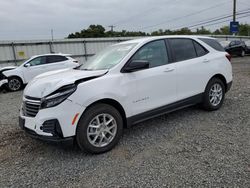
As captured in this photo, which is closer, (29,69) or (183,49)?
(183,49)

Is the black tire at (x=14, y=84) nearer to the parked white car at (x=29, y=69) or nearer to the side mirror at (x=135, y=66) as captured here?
the parked white car at (x=29, y=69)

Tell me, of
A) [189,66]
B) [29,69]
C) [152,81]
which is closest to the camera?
[152,81]

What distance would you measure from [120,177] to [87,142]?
72 centimetres

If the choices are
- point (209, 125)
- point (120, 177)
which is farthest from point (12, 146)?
point (209, 125)

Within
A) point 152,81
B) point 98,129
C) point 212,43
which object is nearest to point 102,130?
point 98,129

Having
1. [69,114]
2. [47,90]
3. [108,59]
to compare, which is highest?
[108,59]

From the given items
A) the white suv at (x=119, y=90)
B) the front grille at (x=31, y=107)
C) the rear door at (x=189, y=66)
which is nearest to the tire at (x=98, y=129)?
the white suv at (x=119, y=90)

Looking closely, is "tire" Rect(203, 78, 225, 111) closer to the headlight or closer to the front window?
the headlight

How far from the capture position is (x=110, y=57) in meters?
3.96

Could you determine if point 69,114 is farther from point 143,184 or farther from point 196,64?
point 196,64

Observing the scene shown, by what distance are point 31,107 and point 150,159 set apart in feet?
6.10

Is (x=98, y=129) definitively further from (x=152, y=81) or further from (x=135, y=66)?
(x=152, y=81)

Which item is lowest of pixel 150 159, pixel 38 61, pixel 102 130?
pixel 150 159

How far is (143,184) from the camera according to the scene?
2535mm
